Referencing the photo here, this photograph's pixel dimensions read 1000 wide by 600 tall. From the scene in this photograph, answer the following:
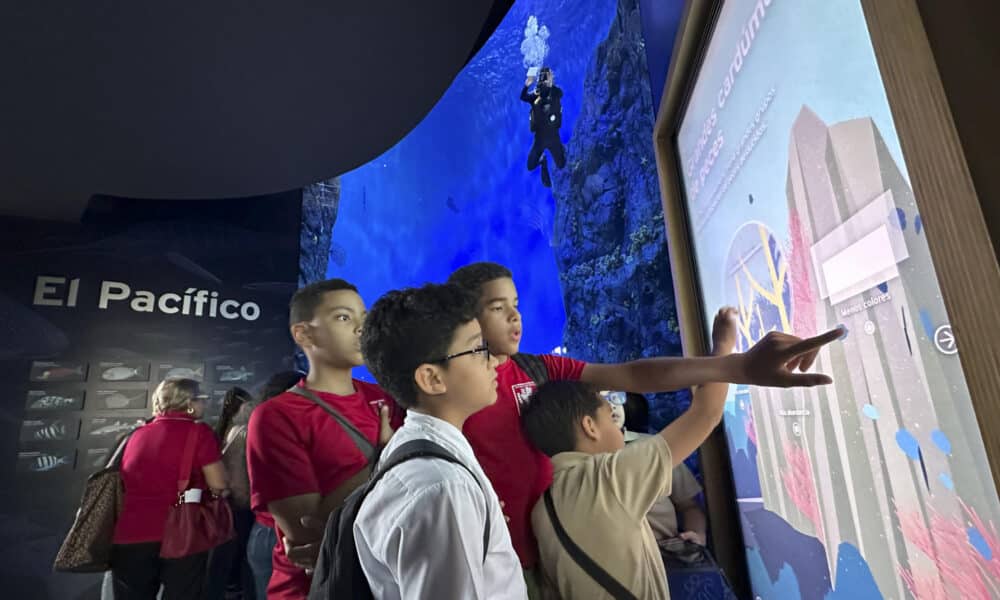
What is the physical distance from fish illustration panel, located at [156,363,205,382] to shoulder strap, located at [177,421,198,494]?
2.68 m

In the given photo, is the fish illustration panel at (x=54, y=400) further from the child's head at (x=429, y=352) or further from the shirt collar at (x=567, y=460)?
the shirt collar at (x=567, y=460)

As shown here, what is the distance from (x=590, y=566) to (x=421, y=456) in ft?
2.12

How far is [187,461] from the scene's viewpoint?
2.63m

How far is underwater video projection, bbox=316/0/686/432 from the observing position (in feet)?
7.84

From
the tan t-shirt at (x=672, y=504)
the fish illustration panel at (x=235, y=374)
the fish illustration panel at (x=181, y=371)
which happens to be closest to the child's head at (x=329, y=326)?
the tan t-shirt at (x=672, y=504)

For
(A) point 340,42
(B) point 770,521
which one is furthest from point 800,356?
(A) point 340,42

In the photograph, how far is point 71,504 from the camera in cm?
445

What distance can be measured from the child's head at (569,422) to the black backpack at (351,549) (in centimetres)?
56

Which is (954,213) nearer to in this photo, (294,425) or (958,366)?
(958,366)

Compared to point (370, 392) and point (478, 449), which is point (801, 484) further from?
point (370, 392)

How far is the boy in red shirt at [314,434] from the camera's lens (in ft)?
4.83

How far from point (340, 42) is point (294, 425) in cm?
277

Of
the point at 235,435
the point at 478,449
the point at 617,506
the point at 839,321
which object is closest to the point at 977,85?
the point at 839,321

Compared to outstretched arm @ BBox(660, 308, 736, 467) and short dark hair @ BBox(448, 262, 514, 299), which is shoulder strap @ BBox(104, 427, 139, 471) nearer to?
short dark hair @ BBox(448, 262, 514, 299)
